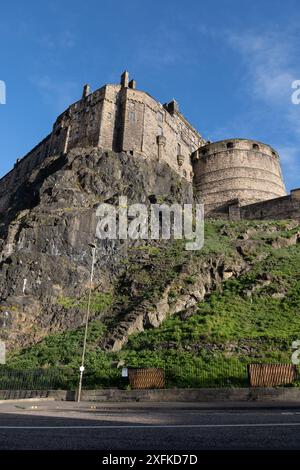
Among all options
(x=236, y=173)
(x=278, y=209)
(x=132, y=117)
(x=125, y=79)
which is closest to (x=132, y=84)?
(x=125, y=79)

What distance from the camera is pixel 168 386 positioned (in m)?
16.7

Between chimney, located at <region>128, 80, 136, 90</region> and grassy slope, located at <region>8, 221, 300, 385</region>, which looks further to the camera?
chimney, located at <region>128, 80, 136, 90</region>

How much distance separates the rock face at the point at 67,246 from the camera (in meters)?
26.3

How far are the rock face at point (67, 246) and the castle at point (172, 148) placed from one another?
461 cm

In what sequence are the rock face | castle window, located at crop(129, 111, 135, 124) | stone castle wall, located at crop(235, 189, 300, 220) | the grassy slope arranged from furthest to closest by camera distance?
castle window, located at crop(129, 111, 135, 124) → stone castle wall, located at crop(235, 189, 300, 220) → the rock face → the grassy slope

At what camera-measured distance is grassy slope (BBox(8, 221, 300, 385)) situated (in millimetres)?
18875

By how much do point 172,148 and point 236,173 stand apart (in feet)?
29.2

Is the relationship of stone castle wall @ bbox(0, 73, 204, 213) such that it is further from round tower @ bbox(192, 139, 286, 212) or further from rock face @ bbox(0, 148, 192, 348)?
rock face @ bbox(0, 148, 192, 348)

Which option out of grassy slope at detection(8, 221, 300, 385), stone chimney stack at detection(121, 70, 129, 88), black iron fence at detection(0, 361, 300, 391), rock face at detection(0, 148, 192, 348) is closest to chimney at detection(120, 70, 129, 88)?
stone chimney stack at detection(121, 70, 129, 88)

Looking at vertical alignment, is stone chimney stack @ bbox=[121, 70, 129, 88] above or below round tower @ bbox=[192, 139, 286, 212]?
above

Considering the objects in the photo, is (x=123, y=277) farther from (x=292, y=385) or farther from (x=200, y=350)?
(x=292, y=385)

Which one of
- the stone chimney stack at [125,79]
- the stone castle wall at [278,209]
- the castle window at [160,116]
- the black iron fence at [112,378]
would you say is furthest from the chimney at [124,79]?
the black iron fence at [112,378]

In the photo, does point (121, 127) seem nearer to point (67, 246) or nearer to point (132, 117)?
point (132, 117)

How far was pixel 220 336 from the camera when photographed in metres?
20.5
